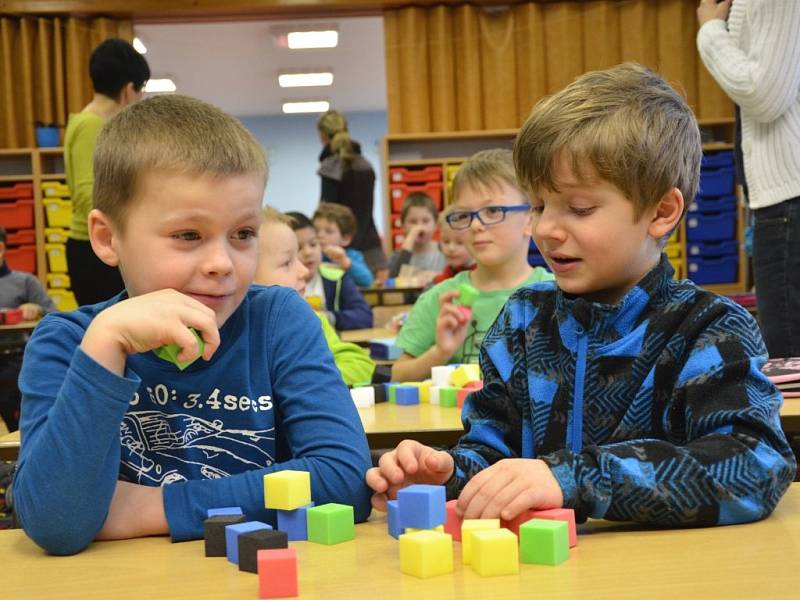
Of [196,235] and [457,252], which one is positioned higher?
[196,235]

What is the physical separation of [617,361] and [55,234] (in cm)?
889

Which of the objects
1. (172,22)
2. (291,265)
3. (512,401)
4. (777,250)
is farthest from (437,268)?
(512,401)

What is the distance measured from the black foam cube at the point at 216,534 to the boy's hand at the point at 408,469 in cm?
25

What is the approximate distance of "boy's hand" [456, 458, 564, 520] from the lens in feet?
3.60

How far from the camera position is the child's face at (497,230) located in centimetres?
328

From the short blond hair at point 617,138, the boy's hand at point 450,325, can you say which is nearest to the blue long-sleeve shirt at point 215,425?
the short blond hair at point 617,138

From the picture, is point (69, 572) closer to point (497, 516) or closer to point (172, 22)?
point (497, 516)

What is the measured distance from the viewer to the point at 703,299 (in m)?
1.33

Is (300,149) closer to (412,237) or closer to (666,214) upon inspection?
(412,237)

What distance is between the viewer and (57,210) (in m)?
9.40

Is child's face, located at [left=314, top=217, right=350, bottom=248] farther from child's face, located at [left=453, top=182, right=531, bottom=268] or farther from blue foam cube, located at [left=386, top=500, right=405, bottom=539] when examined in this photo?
blue foam cube, located at [left=386, top=500, right=405, bottom=539]

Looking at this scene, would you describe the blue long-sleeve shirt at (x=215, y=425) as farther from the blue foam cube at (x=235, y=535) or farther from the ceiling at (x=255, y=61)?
the ceiling at (x=255, y=61)

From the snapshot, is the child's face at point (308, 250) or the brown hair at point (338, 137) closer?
the child's face at point (308, 250)

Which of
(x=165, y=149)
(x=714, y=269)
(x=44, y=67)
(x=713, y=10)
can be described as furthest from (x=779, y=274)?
(x=44, y=67)
